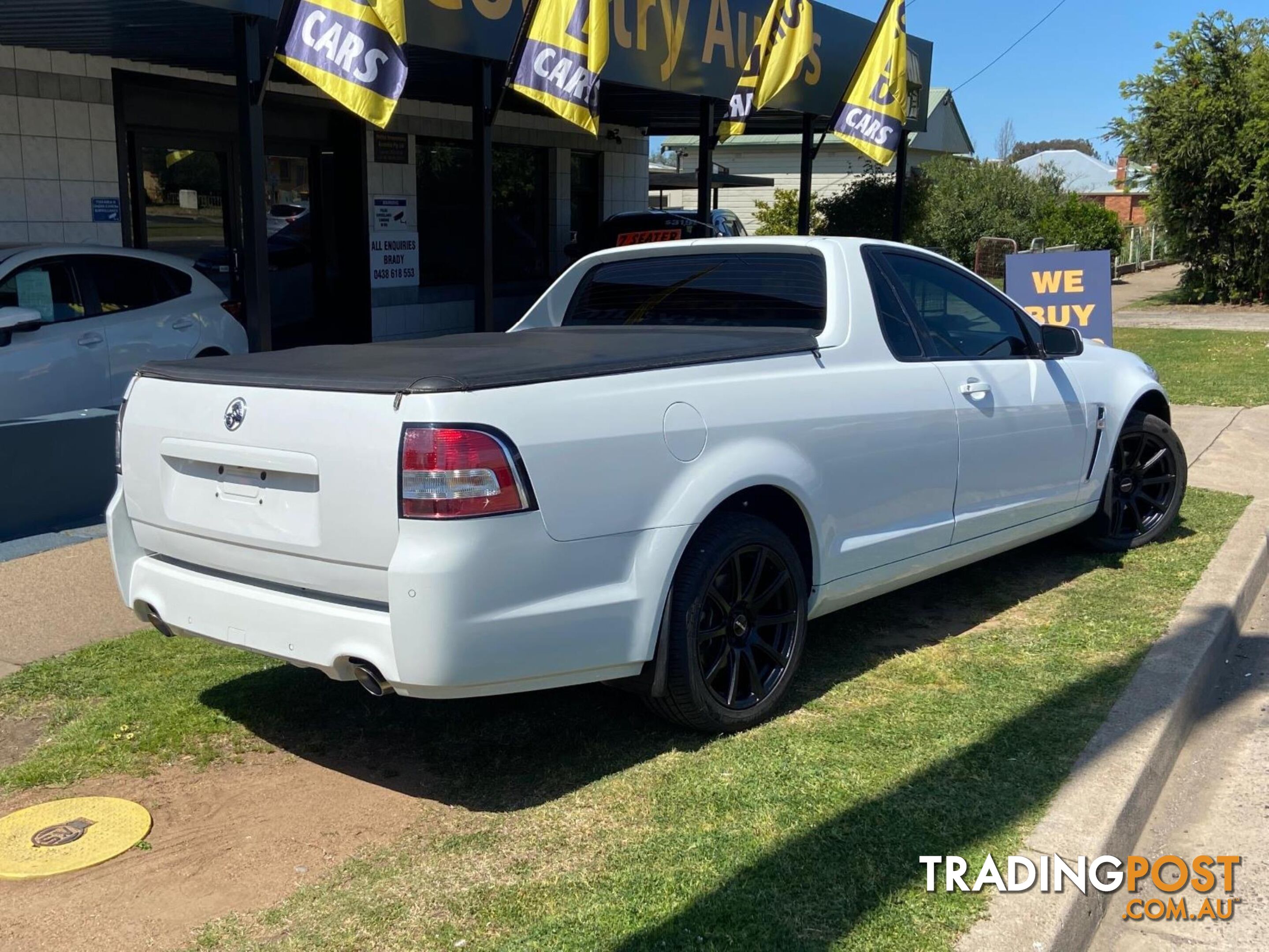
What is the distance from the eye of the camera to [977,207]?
34.4 metres

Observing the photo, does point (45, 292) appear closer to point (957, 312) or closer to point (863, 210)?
point (957, 312)

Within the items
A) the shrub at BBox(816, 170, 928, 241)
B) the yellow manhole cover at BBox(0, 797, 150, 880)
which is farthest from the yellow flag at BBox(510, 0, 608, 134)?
the shrub at BBox(816, 170, 928, 241)

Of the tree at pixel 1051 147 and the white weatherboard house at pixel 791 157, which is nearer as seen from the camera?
the white weatherboard house at pixel 791 157

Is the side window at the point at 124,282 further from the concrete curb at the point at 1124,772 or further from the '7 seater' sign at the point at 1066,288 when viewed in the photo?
the concrete curb at the point at 1124,772

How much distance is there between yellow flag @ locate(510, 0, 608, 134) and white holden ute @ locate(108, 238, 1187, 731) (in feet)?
14.4

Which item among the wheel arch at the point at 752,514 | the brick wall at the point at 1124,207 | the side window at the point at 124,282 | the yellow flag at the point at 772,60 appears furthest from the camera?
the brick wall at the point at 1124,207

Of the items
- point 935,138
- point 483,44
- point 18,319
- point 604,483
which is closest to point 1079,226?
point 935,138

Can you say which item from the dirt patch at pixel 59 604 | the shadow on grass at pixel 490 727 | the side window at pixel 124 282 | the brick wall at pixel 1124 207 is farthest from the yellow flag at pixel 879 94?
the brick wall at pixel 1124 207

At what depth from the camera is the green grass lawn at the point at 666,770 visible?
3.10 metres

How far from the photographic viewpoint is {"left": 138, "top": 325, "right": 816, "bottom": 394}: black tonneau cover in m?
3.52

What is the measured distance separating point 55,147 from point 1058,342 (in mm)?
8793

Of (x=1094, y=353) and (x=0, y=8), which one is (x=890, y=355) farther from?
(x=0, y=8)

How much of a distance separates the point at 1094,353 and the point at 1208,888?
136 inches

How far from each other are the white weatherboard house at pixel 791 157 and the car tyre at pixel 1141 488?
30354 mm
